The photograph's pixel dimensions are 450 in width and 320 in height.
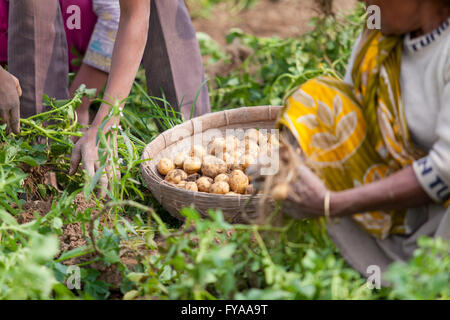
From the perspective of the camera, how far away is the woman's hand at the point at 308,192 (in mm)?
1384

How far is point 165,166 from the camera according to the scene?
2225mm

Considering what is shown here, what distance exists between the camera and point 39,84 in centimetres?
235

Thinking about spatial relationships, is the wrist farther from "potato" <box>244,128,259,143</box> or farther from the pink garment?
the pink garment

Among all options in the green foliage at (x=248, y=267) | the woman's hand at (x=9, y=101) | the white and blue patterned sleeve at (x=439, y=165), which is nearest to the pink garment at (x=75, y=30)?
the woman's hand at (x=9, y=101)

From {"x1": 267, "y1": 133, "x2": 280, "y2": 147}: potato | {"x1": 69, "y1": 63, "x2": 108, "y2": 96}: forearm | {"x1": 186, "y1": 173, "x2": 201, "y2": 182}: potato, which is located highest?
{"x1": 69, "y1": 63, "x2": 108, "y2": 96}: forearm

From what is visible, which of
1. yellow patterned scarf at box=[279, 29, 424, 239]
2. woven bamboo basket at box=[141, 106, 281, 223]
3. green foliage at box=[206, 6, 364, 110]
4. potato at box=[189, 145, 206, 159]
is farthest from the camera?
green foliage at box=[206, 6, 364, 110]

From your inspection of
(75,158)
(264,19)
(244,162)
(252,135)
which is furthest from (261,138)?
(264,19)

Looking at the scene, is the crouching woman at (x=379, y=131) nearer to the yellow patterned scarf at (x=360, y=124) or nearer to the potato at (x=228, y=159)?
the yellow patterned scarf at (x=360, y=124)

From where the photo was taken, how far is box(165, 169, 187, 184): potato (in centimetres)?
214

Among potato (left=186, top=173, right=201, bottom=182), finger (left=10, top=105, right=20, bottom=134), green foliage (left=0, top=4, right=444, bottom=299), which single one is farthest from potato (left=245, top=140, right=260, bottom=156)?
finger (left=10, top=105, right=20, bottom=134)
